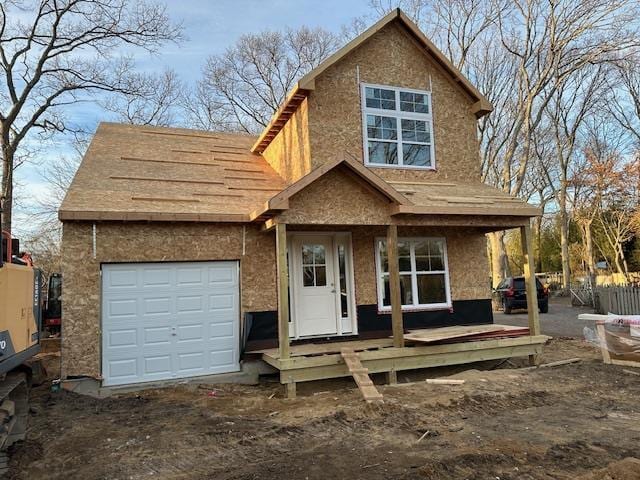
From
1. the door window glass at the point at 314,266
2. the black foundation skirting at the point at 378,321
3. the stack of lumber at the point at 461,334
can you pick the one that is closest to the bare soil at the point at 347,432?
the stack of lumber at the point at 461,334

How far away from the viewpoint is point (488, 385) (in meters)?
7.95

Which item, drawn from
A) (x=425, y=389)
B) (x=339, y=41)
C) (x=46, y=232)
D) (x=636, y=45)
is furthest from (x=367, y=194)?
(x=46, y=232)

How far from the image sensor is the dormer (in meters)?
10.4

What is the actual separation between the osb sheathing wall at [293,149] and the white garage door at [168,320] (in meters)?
2.91

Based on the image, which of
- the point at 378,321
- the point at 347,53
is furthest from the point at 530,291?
the point at 347,53

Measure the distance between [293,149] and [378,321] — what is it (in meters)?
4.44

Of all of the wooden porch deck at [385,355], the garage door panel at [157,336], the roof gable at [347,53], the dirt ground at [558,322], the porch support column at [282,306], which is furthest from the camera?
Result: the dirt ground at [558,322]

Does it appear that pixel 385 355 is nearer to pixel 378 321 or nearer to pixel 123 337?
pixel 378 321

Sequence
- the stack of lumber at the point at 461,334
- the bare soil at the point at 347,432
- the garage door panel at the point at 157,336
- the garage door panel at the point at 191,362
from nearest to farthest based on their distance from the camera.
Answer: the bare soil at the point at 347,432
the garage door panel at the point at 157,336
the garage door panel at the point at 191,362
the stack of lumber at the point at 461,334

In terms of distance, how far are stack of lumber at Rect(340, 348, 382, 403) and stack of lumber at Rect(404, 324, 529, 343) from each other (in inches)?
53.4

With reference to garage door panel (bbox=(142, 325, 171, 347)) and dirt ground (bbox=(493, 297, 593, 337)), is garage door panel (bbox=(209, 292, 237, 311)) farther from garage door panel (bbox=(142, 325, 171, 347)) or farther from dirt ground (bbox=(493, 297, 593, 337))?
dirt ground (bbox=(493, 297, 593, 337))

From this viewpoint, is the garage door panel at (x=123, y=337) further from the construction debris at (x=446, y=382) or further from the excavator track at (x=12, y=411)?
the construction debris at (x=446, y=382)

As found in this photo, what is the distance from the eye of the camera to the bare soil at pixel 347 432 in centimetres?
460

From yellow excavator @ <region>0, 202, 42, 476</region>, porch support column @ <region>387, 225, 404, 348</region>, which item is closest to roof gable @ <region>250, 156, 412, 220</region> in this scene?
porch support column @ <region>387, 225, 404, 348</region>
